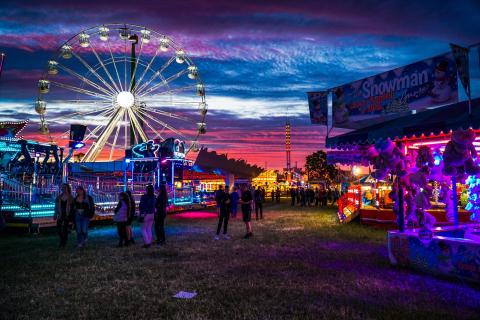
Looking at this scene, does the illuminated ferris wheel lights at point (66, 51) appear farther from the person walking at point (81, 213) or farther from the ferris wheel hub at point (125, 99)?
the person walking at point (81, 213)

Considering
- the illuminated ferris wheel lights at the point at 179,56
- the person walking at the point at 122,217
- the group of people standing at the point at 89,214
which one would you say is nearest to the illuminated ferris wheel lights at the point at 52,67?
the illuminated ferris wheel lights at the point at 179,56

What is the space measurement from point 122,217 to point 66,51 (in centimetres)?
2029

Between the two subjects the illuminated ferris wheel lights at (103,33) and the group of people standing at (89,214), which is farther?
the illuminated ferris wheel lights at (103,33)

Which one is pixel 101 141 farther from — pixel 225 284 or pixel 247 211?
pixel 225 284

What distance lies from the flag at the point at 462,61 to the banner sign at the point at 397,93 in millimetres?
938

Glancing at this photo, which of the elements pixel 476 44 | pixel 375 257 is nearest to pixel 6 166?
pixel 375 257

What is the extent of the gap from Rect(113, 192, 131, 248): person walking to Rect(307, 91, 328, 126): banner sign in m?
5.66

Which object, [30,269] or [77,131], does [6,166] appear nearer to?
[77,131]

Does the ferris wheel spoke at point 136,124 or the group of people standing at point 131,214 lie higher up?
the ferris wheel spoke at point 136,124

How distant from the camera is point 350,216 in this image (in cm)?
1712

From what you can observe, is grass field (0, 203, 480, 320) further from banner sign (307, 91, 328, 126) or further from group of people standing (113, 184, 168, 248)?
banner sign (307, 91, 328, 126)

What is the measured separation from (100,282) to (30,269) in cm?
205

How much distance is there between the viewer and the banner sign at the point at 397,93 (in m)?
8.45

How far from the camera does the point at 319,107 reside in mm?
11969
